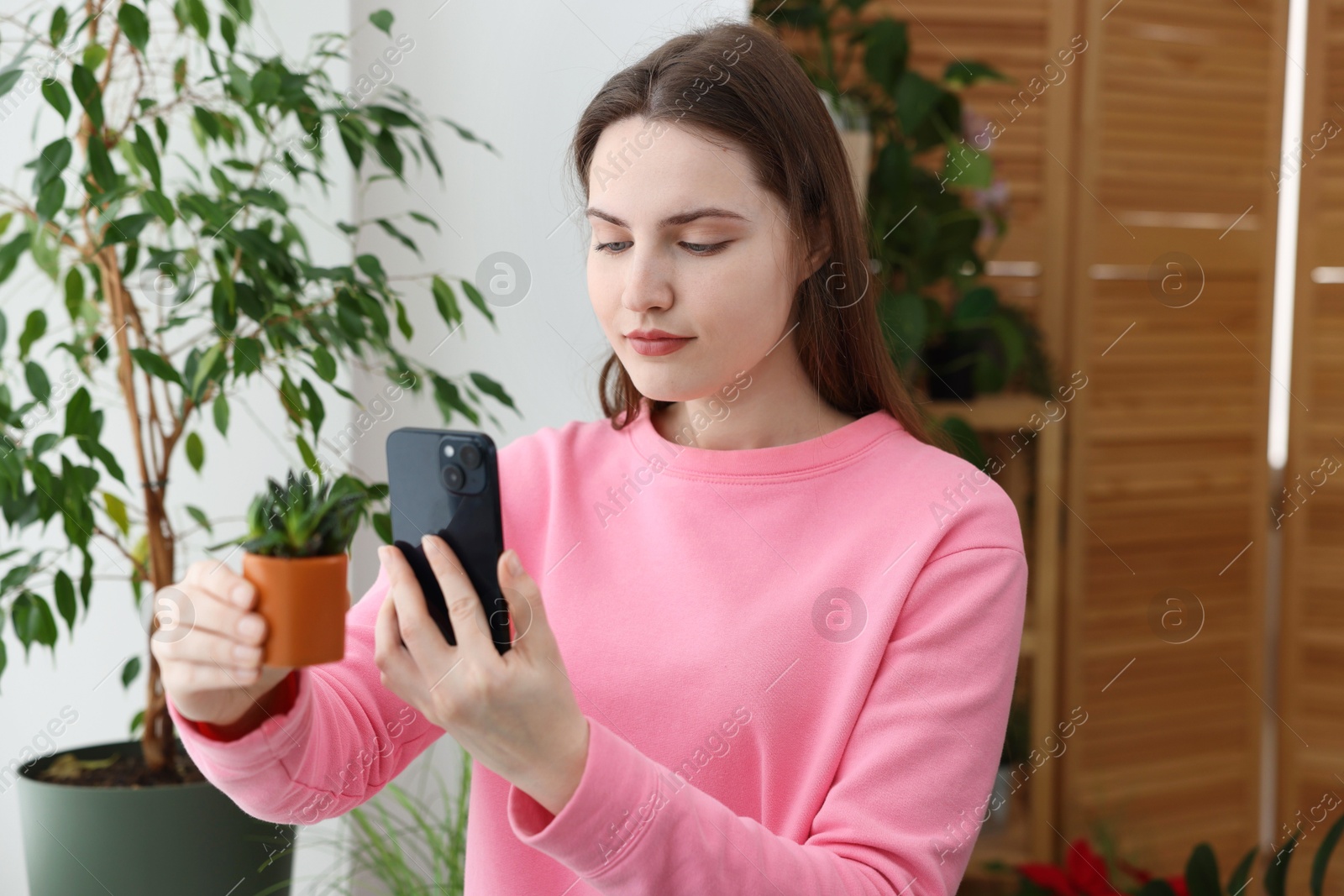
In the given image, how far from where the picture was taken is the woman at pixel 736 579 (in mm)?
854

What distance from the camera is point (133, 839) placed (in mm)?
1436

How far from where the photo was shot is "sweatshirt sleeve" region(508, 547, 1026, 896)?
2.48 feet

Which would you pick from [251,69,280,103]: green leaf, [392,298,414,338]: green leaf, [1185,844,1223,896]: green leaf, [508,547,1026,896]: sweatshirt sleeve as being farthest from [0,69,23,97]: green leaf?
[1185,844,1223,896]: green leaf

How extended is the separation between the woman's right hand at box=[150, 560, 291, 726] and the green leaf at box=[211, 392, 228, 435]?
61 centimetres

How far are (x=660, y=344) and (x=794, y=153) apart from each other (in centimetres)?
21

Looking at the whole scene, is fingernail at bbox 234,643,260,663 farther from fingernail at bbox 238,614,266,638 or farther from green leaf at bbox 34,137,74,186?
green leaf at bbox 34,137,74,186

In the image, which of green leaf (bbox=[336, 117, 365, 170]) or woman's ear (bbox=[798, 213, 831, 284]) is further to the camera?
green leaf (bbox=[336, 117, 365, 170])

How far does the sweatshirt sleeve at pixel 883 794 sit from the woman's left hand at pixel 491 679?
0.07 feet

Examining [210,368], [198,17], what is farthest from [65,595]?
[198,17]

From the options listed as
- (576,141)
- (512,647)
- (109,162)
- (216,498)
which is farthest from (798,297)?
(216,498)

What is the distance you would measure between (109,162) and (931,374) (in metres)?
1.50

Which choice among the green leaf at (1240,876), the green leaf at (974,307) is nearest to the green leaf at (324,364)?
the green leaf at (974,307)

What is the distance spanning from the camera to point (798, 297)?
3.61 ft

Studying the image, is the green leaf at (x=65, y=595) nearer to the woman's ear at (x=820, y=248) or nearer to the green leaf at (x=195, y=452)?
the green leaf at (x=195, y=452)
